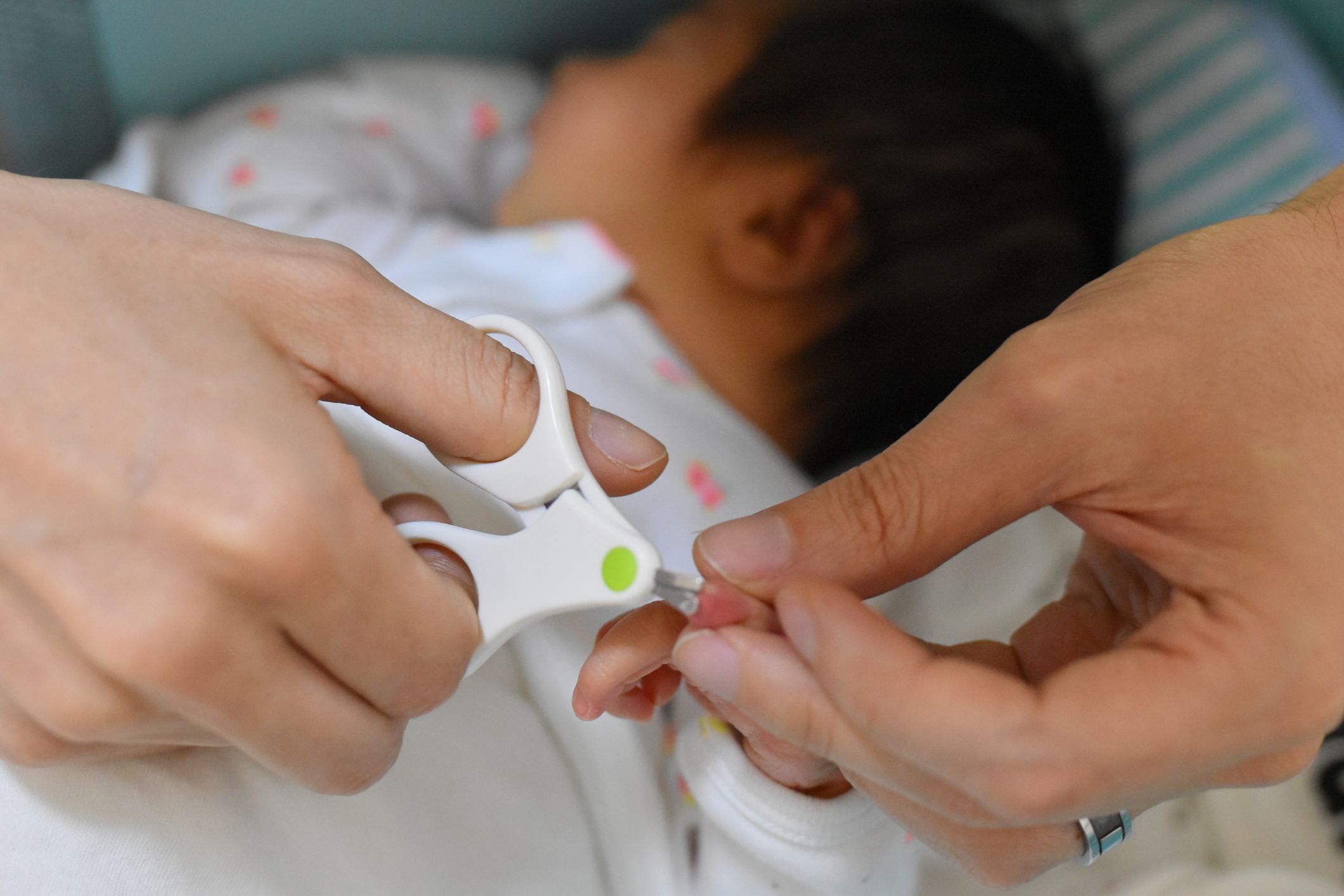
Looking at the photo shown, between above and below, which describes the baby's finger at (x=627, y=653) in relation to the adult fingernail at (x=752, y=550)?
below

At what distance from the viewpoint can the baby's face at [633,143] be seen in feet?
3.89

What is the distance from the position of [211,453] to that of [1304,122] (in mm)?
1330

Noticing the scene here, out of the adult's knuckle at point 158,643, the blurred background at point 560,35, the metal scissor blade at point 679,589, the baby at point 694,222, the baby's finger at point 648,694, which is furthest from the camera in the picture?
the blurred background at point 560,35

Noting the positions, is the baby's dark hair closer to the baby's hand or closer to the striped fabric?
the striped fabric

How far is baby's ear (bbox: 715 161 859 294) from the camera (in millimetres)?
1133

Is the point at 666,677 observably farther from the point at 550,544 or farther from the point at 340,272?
the point at 340,272

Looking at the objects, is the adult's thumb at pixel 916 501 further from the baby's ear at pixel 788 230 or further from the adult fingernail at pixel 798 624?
the baby's ear at pixel 788 230

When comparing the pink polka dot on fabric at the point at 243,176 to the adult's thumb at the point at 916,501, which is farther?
the pink polka dot on fabric at the point at 243,176

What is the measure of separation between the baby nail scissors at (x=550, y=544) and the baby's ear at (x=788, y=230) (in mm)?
596

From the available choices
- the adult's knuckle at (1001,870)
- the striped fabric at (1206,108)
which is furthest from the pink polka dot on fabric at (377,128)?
the adult's knuckle at (1001,870)

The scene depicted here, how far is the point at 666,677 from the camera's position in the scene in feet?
2.33

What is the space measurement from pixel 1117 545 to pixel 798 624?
0.70ft

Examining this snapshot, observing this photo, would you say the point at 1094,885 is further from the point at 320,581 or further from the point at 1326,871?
the point at 320,581

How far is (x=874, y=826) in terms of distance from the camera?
2.44 ft
